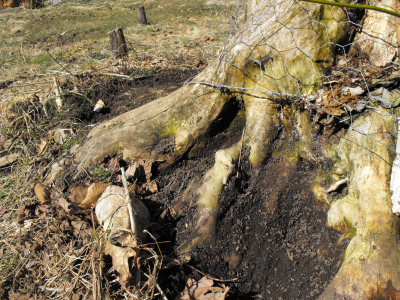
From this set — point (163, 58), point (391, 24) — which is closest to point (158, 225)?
point (391, 24)

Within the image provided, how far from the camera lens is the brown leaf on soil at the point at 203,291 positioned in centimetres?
216

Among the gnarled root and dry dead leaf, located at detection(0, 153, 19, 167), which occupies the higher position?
the gnarled root

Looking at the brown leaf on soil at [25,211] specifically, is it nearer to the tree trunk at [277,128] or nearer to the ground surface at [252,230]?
the ground surface at [252,230]

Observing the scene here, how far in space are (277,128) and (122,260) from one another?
1655mm

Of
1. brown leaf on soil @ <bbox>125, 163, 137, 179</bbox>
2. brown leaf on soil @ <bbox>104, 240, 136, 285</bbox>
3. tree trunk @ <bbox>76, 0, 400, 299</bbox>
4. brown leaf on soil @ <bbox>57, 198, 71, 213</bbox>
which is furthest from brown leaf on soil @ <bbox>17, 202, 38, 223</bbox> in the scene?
brown leaf on soil @ <bbox>104, 240, 136, 285</bbox>

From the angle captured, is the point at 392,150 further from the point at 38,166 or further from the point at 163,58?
the point at 163,58

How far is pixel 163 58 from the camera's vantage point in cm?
562

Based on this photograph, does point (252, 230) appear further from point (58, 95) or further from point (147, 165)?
point (58, 95)

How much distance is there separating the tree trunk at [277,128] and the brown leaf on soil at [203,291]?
29 cm

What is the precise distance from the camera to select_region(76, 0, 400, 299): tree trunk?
6.81 feet

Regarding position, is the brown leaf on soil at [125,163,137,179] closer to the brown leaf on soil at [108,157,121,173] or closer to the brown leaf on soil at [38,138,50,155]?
the brown leaf on soil at [108,157,121,173]

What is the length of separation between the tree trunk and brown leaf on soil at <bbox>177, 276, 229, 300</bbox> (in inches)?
11.2

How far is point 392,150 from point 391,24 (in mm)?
944

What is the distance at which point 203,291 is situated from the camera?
220 cm
